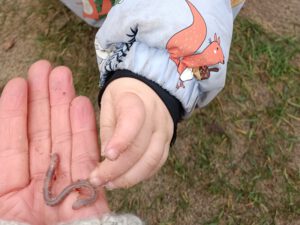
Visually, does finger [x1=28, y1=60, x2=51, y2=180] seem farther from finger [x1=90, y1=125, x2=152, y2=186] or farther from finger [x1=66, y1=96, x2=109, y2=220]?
finger [x1=90, y1=125, x2=152, y2=186]

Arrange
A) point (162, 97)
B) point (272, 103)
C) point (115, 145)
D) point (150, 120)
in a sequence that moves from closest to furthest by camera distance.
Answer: point (115, 145) < point (150, 120) < point (162, 97) < point (272, 103)

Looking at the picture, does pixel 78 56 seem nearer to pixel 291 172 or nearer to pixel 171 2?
pixel 171 2

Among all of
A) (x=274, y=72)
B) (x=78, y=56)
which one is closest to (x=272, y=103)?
(x=274, y=72)

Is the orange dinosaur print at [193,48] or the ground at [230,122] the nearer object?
the orange dinosaur print at [193,48]

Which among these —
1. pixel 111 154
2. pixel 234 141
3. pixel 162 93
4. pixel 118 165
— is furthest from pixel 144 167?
pixel 234 141

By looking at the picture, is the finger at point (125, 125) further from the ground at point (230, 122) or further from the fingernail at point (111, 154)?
the ground at point (230, 122)

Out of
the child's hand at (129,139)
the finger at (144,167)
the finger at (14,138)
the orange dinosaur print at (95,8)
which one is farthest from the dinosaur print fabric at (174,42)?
the orange dinosaur print at (95,8)

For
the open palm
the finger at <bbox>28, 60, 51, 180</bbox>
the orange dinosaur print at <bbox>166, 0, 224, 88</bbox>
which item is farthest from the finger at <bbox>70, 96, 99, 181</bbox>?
the orange dinosaur print at <bbox>166, 0, 224, 88</bbox>
